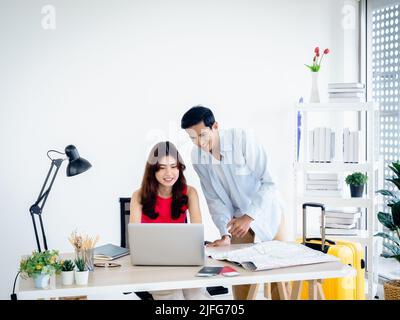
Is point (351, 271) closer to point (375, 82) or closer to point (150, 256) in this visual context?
point (150, 256)

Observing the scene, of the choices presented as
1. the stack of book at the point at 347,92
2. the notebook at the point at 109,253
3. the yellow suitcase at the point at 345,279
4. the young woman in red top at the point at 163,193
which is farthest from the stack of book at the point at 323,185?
the notebook at the point at 109,253

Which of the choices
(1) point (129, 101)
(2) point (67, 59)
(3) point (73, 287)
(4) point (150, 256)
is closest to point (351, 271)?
(4) point (150, 256)

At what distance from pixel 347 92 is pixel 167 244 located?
7.11 ft

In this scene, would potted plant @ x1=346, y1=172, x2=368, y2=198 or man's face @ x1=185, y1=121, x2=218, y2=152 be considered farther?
potted plant @ x1=346, y1=172, x2=368, y2=198

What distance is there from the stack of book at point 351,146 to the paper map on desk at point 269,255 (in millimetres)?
1493

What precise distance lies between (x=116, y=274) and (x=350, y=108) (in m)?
2.31

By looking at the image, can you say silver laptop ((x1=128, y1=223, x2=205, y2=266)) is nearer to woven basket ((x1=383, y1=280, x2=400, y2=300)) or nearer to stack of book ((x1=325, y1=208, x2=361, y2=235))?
woven basket ((x1=383, y1=280, x2=400, y2=300))

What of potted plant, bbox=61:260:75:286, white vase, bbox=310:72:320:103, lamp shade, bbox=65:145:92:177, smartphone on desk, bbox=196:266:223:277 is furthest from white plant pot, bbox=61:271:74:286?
white vase, bbox=310:72:320:103

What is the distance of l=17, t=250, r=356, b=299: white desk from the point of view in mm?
1955

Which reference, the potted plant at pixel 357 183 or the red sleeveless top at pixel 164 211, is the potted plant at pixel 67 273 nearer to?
the red sleeveless top at pixel 164 211

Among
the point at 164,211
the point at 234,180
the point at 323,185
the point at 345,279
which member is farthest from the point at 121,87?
the point at 345,279

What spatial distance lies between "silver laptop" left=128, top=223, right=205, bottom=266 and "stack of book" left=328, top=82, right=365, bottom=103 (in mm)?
2059

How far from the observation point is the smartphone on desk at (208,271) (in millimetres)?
2072

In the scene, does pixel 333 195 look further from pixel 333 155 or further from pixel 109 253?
pixel 109 253
